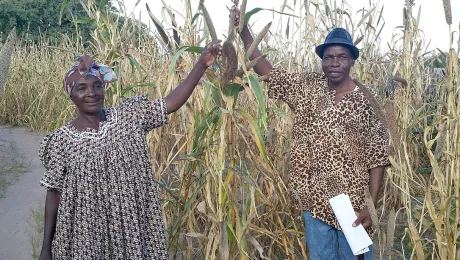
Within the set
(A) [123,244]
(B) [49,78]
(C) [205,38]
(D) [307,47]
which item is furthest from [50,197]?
(B) [49,78]

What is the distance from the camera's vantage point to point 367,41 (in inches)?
135

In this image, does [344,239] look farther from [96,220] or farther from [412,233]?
[96,220]

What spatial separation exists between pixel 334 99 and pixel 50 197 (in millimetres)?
1130

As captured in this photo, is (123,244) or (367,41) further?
(367,41)

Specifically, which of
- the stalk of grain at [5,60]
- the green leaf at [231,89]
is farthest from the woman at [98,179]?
the stalk of grain at [5,60]

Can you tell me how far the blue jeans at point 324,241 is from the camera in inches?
78.5

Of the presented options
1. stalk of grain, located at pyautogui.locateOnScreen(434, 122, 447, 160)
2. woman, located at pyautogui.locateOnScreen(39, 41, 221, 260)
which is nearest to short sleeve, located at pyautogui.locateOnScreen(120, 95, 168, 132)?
woman, located at pyautogui.locateOnScreen(39, 41, 221, 260)

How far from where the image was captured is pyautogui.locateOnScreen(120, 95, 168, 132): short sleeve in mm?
1790

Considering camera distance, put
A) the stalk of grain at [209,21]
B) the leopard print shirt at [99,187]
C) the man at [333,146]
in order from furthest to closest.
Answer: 1. the man at [333,146]
2. the leopard print shirt at [99,187]
3. the stalk of grain at [209,21]

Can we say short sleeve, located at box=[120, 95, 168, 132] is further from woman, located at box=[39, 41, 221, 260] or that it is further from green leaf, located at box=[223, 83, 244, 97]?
green leaf, located at box=[223, 83, 244, 97]

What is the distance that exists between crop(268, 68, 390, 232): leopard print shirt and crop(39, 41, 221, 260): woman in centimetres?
48

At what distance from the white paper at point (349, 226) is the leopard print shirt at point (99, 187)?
71cm

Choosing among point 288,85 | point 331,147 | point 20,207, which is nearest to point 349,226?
point 331,147

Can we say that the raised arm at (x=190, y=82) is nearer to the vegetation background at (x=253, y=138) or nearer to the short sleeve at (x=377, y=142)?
the vegetation background at (x=253, y=138)
